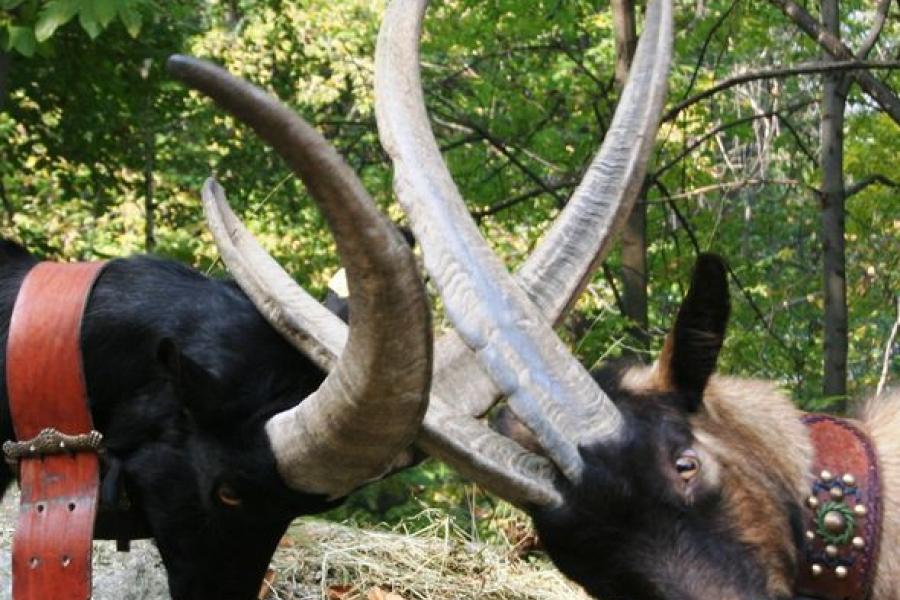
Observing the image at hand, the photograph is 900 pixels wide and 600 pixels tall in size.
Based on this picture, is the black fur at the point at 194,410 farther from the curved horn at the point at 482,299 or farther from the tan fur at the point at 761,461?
the tan fur at the point at 761,461

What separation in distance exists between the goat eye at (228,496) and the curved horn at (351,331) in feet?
0.80

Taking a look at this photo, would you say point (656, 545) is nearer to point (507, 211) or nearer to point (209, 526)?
point (209, 526)

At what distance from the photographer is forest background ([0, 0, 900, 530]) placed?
8625 mm

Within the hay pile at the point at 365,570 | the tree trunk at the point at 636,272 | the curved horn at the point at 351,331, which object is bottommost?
the hay pile at the point at 365,570

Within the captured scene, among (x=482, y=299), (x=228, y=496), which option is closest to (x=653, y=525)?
(x=482, y=299)

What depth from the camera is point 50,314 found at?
14.8 ft

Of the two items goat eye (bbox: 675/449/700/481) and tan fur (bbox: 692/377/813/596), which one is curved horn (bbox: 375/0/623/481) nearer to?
goat eye (bbox: 675/449/700/481)

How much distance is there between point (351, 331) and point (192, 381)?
1126 millimetres

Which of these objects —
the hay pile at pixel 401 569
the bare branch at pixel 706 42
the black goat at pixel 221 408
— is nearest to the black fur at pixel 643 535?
the black goat at pixel 221 408

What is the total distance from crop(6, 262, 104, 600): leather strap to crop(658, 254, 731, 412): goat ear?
6.07 ft

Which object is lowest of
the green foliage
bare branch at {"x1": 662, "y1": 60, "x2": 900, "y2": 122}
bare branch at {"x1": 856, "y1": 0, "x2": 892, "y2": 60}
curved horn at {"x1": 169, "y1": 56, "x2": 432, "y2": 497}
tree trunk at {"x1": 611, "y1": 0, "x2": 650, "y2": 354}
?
curved horn at {"x1": 169, "y1": 56, "x2": 432, "y2": 497}

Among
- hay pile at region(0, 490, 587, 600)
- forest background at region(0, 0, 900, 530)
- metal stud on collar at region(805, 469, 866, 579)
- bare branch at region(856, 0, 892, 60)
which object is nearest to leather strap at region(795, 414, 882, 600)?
→ metal stud on collar at region(805, 469, 866, 579)

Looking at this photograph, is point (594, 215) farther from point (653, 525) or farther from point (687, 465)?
point (653, 525)

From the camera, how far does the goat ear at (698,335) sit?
132 inches
